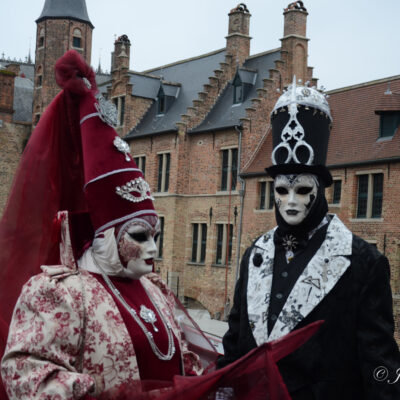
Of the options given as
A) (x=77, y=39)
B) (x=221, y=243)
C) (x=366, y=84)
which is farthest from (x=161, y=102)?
(x=77, y=39)

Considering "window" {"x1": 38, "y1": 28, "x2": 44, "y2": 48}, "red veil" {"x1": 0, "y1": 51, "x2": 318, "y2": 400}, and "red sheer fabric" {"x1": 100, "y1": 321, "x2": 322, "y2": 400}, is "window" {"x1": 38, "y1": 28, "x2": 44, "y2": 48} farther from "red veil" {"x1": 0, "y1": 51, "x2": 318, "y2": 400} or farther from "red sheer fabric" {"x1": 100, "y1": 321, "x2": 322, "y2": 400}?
"red sheer fabric" {"x1": 100, "y1": 321, "x2": 322, "y2": 400}

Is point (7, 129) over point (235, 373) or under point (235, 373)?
over

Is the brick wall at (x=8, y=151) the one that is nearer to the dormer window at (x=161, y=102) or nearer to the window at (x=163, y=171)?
the dormer window at (x=161, y=102)

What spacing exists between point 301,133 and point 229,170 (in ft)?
75.5

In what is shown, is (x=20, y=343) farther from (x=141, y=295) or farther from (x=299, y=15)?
(x=299, y=15)

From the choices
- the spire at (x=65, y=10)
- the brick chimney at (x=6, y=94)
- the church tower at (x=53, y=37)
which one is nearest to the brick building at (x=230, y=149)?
the church tower at (x=53, y=37)

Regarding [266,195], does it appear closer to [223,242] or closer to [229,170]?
[229,170]

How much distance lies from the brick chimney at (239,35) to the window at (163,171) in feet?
16.9

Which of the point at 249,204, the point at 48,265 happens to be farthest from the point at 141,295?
the point at 249,204

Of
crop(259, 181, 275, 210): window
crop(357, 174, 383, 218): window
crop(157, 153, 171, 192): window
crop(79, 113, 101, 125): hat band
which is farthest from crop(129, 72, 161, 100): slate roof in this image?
crop(79, 113, 101, 125): hat band

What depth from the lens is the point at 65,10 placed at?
4162 cm

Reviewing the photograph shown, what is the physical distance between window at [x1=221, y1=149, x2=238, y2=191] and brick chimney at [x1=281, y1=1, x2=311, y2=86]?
3555 mm

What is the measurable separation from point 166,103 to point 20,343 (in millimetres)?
29257

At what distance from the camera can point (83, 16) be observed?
139 ft
